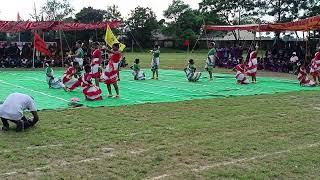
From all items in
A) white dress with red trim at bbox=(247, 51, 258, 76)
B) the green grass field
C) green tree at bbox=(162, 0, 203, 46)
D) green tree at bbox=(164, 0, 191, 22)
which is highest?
green tree at bbox=(164, 0, 191, 22)

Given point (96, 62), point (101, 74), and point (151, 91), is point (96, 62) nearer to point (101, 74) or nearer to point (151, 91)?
point (151, 91)

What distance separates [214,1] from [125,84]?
34893mm

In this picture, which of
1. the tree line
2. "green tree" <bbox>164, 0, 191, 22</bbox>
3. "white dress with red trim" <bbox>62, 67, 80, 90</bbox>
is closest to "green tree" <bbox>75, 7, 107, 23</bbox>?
the tree line

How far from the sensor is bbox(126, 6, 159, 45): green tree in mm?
64812

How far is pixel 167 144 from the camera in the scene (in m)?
7.20

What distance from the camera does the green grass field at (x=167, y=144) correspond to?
5.74 m

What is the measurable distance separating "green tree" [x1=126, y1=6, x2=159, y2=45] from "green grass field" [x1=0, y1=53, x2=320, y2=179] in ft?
179

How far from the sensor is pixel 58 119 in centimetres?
934

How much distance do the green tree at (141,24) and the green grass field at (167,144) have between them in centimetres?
5448

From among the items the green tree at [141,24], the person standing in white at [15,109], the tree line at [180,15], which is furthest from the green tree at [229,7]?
the person standing in white at [15,109]

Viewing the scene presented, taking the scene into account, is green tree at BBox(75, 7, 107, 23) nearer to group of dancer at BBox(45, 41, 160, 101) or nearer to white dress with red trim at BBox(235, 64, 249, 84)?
white dress with red trim at BBox(235, 64, 249, 84)

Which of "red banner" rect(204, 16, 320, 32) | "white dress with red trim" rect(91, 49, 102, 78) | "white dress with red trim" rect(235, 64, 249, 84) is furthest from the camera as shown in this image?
"red banner" rect(204, 16, 320, 32)

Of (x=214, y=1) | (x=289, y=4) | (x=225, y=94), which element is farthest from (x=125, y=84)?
(x=214, y=1)

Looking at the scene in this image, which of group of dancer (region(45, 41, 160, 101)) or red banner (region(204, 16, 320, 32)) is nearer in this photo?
group of dancer (region(45, 41, 160, 101))
